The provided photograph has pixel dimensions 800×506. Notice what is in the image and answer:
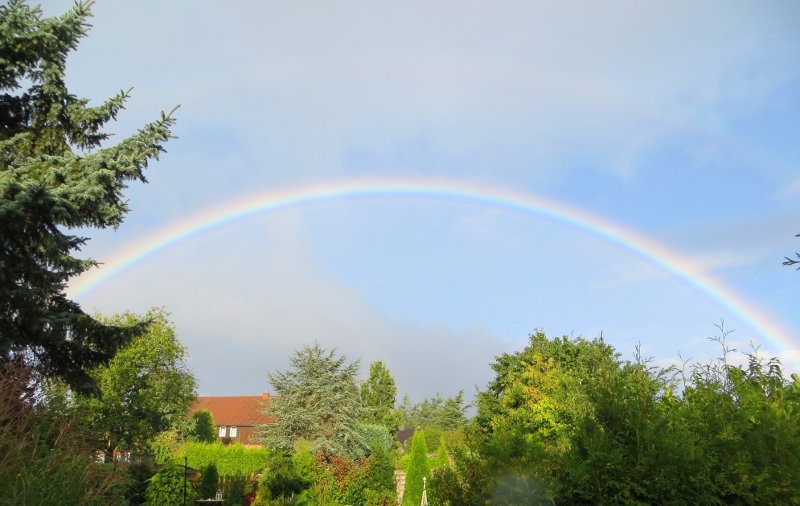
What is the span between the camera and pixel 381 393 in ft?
232

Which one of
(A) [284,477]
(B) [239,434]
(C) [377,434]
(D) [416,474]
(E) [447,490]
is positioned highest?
(C) [377,434]

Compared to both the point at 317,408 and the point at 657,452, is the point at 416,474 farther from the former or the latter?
the point at 657,452

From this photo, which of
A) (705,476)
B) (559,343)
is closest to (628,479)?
(705,476)

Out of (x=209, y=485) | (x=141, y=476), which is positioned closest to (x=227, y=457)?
(x=209, y=485)

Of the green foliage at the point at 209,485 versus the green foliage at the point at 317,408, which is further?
the green foliage at the point at 317,408

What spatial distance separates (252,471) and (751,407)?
34.9 metres

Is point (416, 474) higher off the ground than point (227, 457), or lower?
higher

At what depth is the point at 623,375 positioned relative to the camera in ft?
26.1

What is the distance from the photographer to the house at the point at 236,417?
218 feet

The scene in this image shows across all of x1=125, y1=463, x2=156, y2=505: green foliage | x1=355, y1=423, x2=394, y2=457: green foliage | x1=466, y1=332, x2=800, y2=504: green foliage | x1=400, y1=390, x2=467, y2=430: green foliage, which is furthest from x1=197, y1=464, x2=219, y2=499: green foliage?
x1=400, y1=390, x2=467, y2=430: green foliage

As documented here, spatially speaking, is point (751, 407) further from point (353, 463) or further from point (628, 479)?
point (353, 463)

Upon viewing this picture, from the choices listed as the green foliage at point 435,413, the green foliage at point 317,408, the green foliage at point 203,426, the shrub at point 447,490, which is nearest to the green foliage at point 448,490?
the shrub at point 447,490

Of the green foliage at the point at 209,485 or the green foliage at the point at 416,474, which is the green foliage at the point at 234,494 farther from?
the green foliage at the point at 416,474

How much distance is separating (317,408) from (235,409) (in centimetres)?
4303
